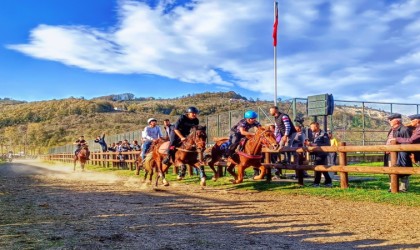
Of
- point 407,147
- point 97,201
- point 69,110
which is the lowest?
point 97,201

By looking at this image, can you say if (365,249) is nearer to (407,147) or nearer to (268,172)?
(407,147)

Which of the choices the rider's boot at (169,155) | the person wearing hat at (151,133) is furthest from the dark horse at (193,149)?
the person wearing hat at (151,133)

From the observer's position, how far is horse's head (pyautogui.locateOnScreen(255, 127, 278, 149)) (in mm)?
12555

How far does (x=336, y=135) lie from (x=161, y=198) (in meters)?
21.1

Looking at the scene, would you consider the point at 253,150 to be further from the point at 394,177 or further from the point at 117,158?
the point at 117,158

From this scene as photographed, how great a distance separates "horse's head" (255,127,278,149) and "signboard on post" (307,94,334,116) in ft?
27.4

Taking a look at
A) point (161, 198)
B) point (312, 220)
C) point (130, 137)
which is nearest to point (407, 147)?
point (312, 220)

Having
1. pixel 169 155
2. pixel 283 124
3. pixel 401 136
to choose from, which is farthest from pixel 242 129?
pixel 401 136

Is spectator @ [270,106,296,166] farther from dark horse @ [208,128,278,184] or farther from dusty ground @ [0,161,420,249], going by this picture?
dusty ground @ [0,161,420,249]

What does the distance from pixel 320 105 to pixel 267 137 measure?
359 inches

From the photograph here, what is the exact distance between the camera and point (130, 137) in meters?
38.0

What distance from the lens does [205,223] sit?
7836 mm

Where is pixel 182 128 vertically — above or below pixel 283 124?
below

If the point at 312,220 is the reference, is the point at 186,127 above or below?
above
